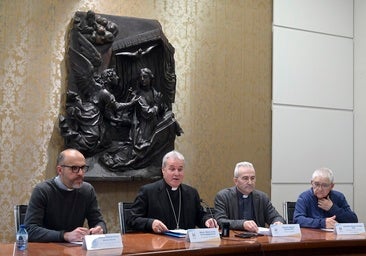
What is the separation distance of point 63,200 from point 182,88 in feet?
7.46

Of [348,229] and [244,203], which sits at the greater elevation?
[244,203]

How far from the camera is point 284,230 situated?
3.78 metres

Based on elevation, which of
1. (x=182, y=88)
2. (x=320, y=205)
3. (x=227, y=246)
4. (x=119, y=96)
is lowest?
(x=227, y=246)

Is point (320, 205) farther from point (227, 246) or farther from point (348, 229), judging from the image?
point (227, 246)

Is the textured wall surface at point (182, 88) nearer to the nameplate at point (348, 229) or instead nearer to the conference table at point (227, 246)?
the conference table at point (227, 246)

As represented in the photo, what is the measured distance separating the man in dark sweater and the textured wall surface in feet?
4.38

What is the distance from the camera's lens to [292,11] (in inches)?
247

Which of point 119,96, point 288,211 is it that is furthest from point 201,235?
point 119,96

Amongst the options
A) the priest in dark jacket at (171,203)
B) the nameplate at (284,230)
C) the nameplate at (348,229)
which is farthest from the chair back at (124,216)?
the nameplate at (348,229)

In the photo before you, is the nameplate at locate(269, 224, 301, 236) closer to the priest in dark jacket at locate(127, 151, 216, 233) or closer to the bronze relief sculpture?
the priest in dark jacket at locate(127, 151, 216, 233)

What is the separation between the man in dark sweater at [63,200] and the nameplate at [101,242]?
0.46m

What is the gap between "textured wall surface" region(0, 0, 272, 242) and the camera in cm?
489

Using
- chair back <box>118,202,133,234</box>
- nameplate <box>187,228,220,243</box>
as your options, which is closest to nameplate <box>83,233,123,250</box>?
nameplate <box>187,228,220,243</box>

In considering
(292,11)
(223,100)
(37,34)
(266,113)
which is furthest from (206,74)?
(37,34)
